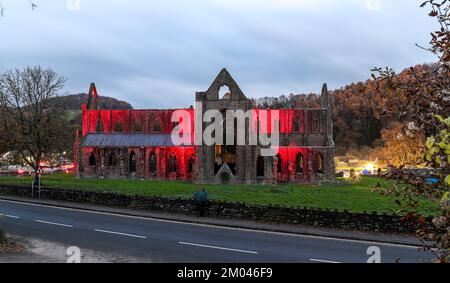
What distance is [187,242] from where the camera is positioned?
21250 millimetres

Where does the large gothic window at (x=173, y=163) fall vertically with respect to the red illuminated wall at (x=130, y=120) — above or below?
below

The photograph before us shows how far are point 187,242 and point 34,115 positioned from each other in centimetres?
3287

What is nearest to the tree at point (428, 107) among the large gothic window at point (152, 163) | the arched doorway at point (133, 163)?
the large gothic window at point (152, 163)

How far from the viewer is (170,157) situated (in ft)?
212

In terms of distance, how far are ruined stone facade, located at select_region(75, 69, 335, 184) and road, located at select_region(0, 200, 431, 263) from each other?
2828 centimetres

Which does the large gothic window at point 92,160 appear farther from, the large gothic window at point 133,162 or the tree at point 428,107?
the tree at point 428,107

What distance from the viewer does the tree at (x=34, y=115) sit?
45.1 meters

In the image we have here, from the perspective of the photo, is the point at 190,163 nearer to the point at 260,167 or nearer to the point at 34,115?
the point at 260,167

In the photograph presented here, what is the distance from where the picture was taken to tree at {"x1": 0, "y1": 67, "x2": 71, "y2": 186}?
45125mm

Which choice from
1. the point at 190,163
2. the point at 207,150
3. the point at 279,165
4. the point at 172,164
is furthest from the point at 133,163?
the point at 279,165

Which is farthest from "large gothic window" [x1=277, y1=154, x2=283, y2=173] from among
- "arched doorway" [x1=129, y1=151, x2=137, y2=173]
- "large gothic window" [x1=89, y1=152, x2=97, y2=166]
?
"large gothic window" [x1=89, y1=152, x2=97, y2=166]

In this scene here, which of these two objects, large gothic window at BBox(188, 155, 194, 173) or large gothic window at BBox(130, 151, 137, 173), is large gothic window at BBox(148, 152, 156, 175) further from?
large gothic window at BBox(188, 155, 194, 173)

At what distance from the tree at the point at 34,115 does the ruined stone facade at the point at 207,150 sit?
16.6 metres
